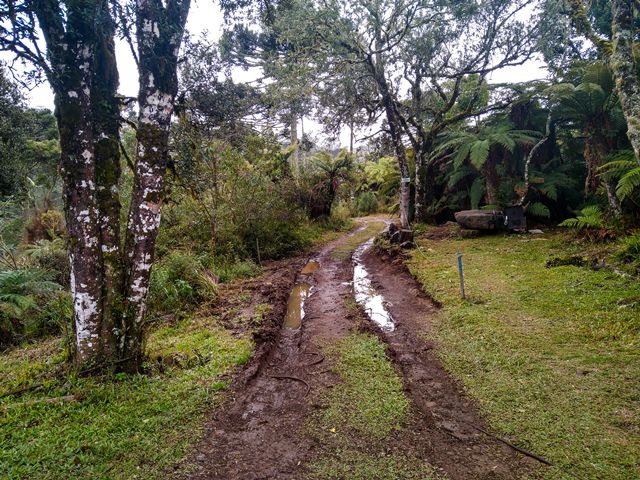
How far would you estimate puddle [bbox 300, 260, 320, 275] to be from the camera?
989cm

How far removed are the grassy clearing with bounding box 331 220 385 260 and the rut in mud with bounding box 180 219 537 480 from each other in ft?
18.6

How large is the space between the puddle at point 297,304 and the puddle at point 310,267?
3.60 ft

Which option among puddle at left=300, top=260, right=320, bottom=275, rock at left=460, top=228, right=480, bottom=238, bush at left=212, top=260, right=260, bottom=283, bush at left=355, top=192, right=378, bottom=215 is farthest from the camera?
bush at left=355, top=192, right=378, bottom=215

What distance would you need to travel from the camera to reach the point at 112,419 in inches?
133

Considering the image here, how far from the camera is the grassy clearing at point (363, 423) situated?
280 cm

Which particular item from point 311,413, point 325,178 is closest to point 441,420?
point 311,413

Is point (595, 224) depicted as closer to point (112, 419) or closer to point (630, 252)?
point (630, 252)

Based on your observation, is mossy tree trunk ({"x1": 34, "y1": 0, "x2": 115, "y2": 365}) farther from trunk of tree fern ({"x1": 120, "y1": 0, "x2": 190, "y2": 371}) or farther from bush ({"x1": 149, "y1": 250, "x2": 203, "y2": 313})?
bush ({"x1": 149, "y1": 250, "x2": 203, "y2": 313})

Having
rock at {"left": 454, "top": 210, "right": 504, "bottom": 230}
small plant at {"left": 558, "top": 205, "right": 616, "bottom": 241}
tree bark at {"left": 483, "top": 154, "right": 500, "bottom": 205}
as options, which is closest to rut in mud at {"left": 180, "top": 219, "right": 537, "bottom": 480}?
small plant at {"left": 558, "top": 205, "right": 616, "bottom": 241}

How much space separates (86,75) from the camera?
3934 millimetres

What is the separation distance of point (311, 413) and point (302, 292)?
4595mm

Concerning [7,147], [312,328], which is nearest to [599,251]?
[312,328]

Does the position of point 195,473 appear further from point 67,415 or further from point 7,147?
point 7,147

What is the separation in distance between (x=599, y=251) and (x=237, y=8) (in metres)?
8.06
